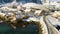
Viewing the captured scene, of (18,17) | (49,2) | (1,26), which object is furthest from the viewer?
(49,2)

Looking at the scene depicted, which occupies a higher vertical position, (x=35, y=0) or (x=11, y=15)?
(x=35, y=0)

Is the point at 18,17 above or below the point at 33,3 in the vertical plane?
below

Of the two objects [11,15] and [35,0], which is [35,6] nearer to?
[35,0]

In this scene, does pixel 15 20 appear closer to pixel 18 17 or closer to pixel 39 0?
pixel 18 17

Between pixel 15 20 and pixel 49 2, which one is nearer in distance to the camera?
pixel 15 20

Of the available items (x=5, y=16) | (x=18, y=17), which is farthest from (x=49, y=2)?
(x=5, y=16)

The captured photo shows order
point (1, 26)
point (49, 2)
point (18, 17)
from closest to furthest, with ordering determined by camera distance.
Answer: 1. point (1, 26)
2. point (18, 17)
3. point (49, 2)

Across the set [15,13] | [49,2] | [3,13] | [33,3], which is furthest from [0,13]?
[49,2]

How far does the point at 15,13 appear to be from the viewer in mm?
6160

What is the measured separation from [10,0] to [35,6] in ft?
3.38

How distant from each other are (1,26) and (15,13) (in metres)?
0.97

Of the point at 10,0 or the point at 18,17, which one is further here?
the point at 10,0

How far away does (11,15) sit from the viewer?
5.96 metres

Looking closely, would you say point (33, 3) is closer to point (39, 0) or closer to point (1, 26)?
point (39, 0)
